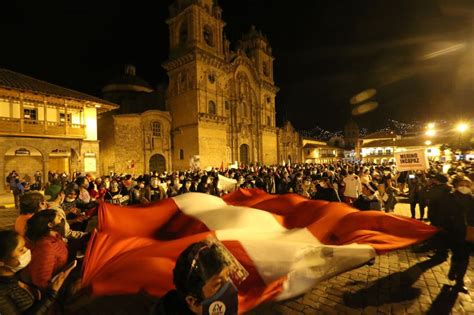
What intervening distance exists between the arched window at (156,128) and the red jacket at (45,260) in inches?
1229

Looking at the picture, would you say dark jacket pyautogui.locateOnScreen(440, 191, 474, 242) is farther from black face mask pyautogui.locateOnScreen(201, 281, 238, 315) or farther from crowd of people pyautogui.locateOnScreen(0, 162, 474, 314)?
black face mask pyautogui.locateOnScreen(201, 281, 238, 315)

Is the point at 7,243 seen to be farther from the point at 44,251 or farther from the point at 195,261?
the point at 195,261

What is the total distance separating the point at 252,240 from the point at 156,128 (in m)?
31.3

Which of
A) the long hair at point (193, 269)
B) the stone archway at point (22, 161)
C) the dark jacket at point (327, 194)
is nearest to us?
the long hair at point (193, 269)

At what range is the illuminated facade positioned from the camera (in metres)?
19.5

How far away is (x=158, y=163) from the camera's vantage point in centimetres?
3325

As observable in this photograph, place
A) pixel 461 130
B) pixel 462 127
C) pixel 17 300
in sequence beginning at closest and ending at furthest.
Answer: pixel 17 300
pixel 462 127
pixel 461 130

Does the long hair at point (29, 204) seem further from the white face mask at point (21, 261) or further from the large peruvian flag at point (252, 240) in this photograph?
the white face mask at point (21, 261)

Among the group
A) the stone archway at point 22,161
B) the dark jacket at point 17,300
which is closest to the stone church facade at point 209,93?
the stone archway at point 22,161

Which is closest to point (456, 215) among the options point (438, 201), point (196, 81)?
point (438, 201)

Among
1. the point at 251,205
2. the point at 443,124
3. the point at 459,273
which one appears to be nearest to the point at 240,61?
the point at 251,205

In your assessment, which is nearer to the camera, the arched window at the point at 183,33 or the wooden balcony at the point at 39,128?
the wooden balcony at the point at 39,128

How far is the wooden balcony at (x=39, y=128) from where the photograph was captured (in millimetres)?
19203

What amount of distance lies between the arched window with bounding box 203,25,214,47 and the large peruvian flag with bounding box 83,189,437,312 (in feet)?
105
